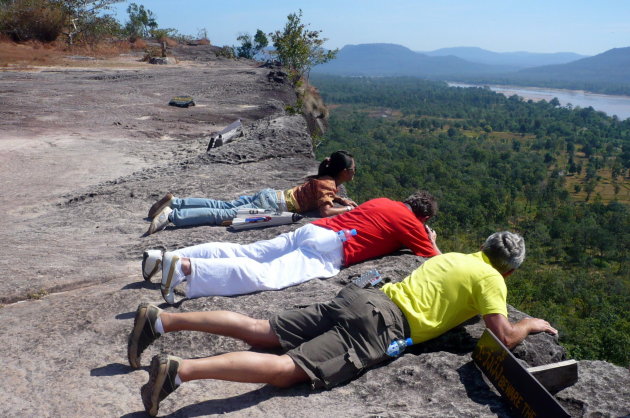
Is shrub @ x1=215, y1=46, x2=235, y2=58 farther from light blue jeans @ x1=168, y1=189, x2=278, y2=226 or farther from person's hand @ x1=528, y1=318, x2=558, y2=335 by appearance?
person's hand @ x1=528, y1=318, x2=558, y2=335

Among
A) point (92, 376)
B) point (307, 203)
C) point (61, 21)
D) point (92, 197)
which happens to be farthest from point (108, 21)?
point (92, 376)

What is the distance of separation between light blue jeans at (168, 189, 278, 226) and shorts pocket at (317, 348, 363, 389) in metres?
3.44

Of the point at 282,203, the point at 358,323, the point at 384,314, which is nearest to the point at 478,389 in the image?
the point at 384,314

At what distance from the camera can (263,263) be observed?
469cm

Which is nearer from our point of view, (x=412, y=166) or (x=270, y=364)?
(x=270, y=364)

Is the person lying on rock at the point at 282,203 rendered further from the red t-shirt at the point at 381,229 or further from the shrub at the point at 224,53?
the shrub at the point at 224,53

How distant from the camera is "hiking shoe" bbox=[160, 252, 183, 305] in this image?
4.13m

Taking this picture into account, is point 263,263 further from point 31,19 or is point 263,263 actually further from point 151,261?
point 31,19

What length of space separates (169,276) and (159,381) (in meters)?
1.36

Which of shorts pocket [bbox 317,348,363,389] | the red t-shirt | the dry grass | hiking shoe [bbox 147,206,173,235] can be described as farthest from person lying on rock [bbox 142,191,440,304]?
the dry grass

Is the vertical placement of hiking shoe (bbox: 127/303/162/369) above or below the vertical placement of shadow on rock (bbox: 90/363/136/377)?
above

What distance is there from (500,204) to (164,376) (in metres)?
62.0

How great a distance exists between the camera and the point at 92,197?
832cm

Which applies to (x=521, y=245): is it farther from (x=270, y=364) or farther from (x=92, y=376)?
(x=92, y=376)
